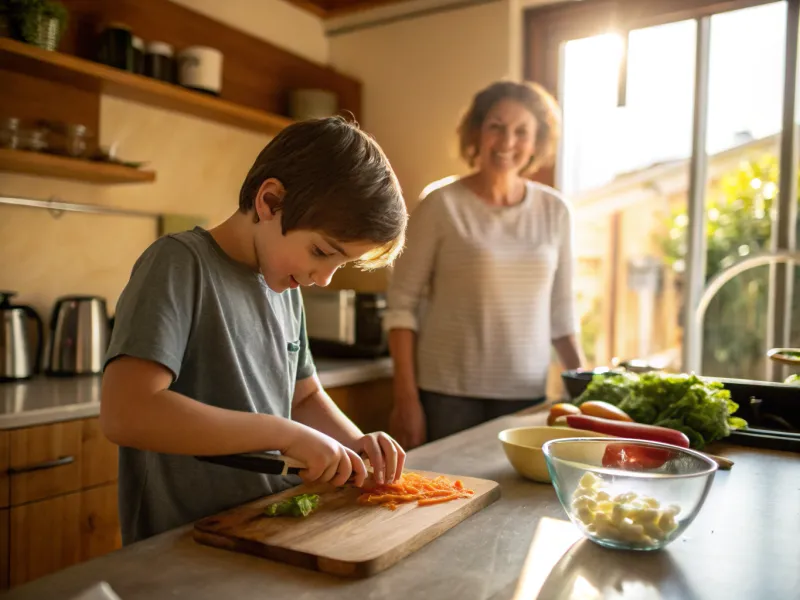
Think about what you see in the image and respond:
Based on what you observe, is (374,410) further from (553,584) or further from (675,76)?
(553,584)

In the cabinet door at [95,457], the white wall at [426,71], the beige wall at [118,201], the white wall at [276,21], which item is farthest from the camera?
the white wall at [426,71]

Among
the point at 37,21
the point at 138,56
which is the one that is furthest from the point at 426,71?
the point at 37,21

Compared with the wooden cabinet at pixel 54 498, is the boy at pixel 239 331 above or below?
above

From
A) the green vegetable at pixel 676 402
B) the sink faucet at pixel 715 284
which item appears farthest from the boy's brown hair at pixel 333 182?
the sink faucet at pixel 715 284

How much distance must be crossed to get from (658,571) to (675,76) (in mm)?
2381

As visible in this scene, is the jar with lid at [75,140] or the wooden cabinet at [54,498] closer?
the wooden cabinet at [54,498]

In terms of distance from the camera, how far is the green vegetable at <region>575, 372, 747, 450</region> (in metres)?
1.37

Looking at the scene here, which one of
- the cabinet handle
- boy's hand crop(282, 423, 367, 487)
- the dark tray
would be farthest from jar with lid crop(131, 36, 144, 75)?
the dark tray

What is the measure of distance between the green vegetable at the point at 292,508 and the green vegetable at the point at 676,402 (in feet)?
2.51

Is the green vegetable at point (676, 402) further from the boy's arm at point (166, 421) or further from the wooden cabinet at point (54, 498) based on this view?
the wooden cabinet at point (54, 498)

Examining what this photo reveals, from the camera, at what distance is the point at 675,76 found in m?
2.73

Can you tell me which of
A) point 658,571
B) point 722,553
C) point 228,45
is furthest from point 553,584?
point 228,45

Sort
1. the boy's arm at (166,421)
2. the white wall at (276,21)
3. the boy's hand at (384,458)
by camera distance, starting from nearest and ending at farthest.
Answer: the boy's arm at (166,421), the boy's hand at (384,458), the white wall at (276,21)

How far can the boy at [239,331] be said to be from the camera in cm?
91
